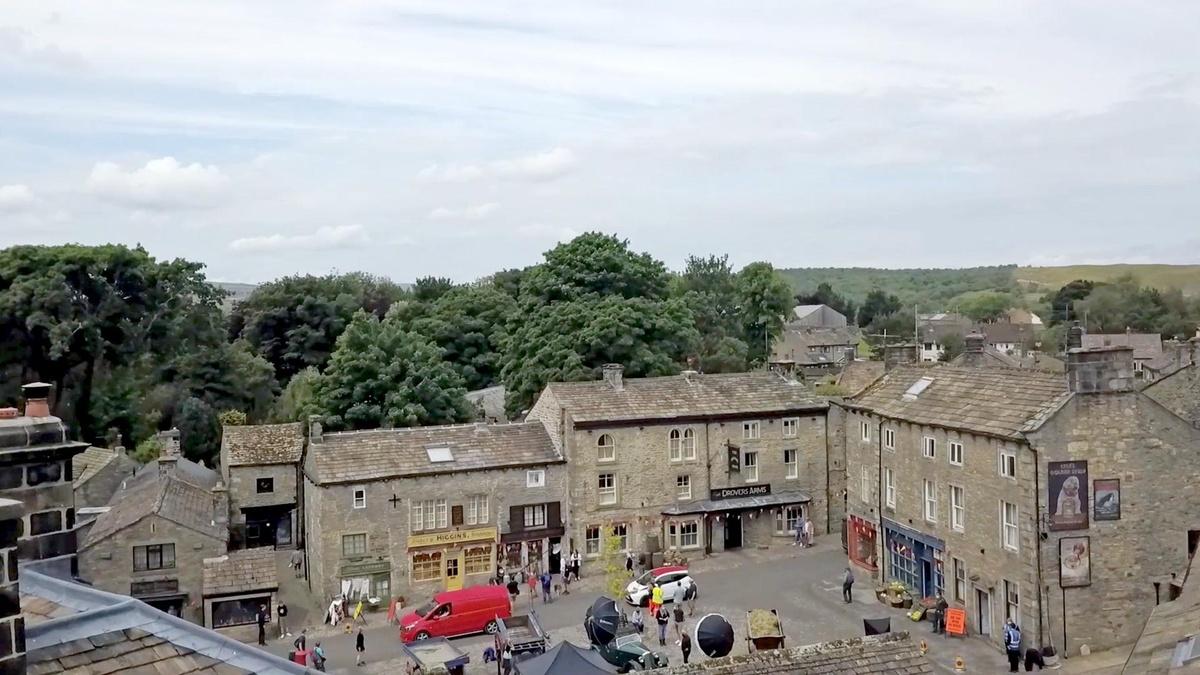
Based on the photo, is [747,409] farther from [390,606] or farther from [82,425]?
[82,425]

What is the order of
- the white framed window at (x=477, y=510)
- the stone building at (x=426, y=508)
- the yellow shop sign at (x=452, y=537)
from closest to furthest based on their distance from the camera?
the stone building at (x=426, y=508)
the yellow shop sign at (x=452, y=537)
the white framed window at (x=477, y=510)

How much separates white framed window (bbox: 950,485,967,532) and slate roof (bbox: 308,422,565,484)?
15.0m

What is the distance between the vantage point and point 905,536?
3281cm

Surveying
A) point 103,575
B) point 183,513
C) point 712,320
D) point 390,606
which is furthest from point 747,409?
point 712,320

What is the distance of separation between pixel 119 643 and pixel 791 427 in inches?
1434

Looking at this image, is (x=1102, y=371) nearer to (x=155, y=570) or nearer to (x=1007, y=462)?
(x=1007, y=462)

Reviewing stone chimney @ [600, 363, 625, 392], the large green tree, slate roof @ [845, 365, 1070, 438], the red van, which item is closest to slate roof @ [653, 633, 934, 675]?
slate roof @ [845, 365, 1070, 438]

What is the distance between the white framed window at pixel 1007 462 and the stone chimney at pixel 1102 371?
2475 mm

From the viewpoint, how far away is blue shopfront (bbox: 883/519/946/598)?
102 ft

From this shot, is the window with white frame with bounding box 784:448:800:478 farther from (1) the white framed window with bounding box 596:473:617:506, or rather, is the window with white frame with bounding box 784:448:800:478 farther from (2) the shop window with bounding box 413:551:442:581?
(2) the shop window with bounding box 413:551:442:581

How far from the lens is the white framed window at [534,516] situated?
36625 millimetres

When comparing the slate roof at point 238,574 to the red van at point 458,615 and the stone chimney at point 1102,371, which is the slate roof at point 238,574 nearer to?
the red van at point 458,615

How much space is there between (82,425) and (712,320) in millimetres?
43605

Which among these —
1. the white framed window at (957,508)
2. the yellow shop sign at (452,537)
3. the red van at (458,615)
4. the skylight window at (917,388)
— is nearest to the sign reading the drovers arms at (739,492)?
the skylight window at (917,388)
